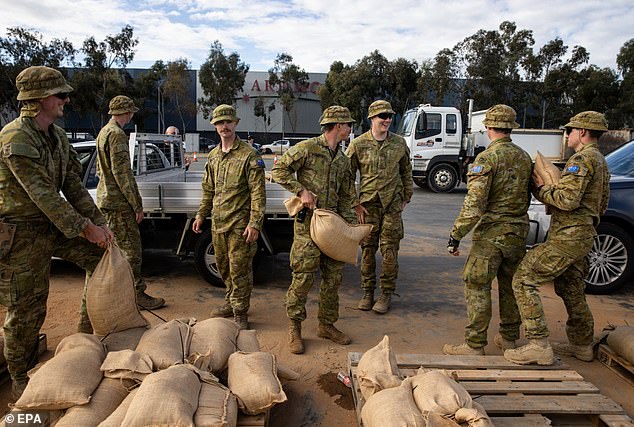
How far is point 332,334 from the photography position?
3.81 m

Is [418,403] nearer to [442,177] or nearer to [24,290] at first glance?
[24,290]

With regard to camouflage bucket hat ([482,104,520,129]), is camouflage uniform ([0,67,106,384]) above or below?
below

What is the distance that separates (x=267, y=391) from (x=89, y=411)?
84cm

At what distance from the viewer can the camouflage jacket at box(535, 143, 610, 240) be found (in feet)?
10.3

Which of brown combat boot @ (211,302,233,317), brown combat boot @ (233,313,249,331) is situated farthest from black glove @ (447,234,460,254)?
brown combat boot @ (211,302,233,317)

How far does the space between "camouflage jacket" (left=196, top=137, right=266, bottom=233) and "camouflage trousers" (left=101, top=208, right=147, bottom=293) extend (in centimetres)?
94

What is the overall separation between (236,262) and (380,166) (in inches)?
65.4

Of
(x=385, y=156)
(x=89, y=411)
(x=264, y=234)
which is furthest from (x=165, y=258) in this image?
(x=89, y=411)

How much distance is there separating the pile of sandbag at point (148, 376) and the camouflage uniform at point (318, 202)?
778 millimetres

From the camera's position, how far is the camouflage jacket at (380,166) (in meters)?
4.36

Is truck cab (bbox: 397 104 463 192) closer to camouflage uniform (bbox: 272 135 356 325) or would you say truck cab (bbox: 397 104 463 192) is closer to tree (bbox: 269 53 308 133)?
camouflage uniform (bbox: 272 135 356 325)

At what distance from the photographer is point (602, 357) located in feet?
11.6

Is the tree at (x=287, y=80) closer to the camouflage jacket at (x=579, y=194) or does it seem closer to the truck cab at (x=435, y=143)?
the truck cab at (x=435, y=143)

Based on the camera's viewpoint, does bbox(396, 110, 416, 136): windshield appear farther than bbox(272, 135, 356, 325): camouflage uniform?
Yes
